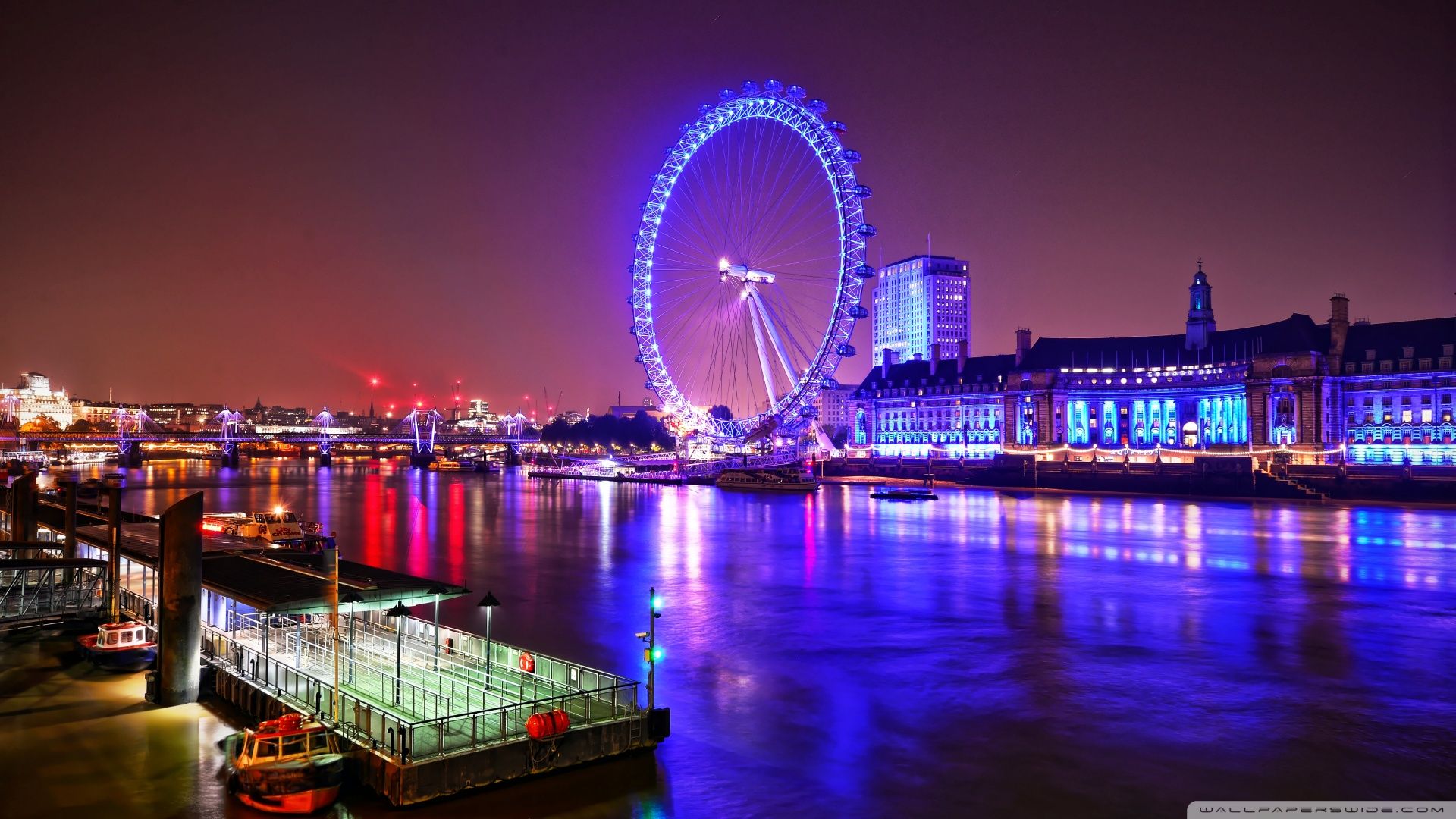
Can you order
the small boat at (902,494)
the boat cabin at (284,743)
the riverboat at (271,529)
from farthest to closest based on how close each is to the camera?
the small boat at (902,494)
the riverboat at (271,529)
the boat cabin at (284,743)

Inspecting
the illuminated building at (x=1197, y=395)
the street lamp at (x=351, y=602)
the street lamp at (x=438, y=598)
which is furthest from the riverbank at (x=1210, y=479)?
the street lamp at (x=351, y=602)

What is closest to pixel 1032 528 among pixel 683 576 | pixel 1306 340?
pixel 683 576

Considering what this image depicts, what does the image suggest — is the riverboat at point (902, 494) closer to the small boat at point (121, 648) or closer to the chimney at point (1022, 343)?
the chimney at point (1022, 343)

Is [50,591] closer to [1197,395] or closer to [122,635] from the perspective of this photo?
[122,635]

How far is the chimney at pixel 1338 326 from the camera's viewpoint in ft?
378

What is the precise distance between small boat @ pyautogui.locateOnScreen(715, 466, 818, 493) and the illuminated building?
37844 mm

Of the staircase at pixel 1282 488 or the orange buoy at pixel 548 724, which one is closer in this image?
the orange buoy at pixel 548 724

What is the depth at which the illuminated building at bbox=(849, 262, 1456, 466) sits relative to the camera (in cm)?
10944

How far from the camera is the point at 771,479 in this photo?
123 m

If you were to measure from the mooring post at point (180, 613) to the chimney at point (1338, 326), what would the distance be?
401 ft

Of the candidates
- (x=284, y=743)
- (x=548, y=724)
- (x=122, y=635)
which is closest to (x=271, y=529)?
(x=122, y=635)

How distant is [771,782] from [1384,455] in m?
112

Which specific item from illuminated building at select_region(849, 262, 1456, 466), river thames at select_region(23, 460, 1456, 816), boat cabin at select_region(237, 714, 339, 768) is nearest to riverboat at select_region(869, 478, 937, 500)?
river thames at select_region(23, 460, 1456, 816)

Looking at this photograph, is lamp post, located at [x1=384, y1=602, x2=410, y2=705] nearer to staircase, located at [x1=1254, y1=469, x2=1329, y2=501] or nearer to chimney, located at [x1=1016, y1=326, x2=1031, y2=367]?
staircase, located at [x1=1254, y1=469, x2=1329, y2=501]
